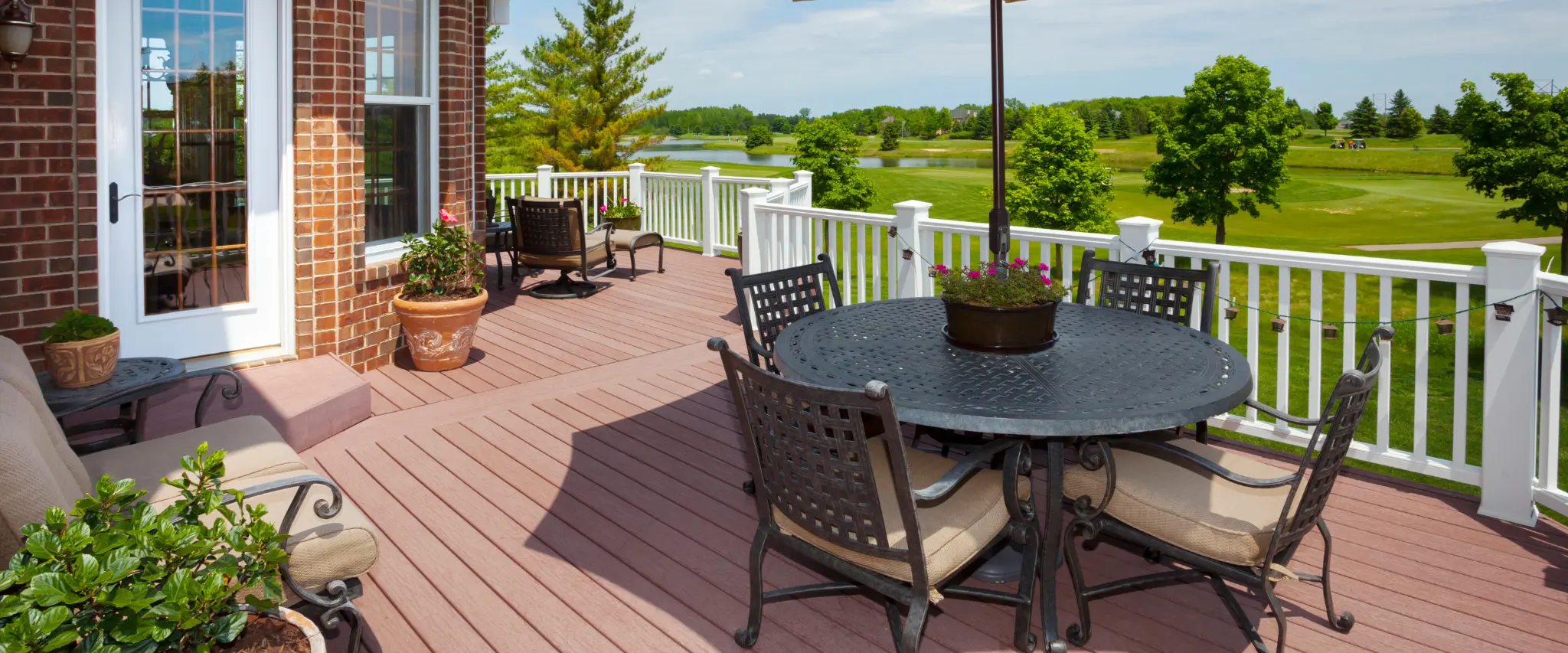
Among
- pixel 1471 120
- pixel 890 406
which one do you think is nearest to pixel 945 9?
pixel 1471 120

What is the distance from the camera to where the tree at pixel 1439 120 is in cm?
4481

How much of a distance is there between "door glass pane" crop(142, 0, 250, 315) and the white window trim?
0.78 meters

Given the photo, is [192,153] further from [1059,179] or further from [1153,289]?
[1059,179]

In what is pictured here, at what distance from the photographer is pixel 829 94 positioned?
53469 millimetres

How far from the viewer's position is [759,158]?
157 ft

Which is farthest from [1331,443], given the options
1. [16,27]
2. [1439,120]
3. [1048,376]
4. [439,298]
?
[1439,120]

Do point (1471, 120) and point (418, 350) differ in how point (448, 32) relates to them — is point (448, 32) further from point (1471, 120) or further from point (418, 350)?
point (1471, 120)

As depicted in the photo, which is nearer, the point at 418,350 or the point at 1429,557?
the point at 1429,557

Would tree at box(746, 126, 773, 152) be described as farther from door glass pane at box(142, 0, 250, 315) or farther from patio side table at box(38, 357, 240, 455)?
patio side table at box(38, 357, 240, 455)

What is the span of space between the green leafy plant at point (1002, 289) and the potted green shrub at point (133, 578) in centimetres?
192

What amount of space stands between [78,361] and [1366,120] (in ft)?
180

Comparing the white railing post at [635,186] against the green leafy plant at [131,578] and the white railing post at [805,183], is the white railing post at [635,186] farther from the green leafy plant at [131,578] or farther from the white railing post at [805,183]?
the green leafy plant at [131,578]

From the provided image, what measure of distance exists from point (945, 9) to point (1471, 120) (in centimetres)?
3412

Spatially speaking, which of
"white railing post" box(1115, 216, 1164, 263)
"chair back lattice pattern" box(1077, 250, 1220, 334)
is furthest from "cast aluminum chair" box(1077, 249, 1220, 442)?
"white railing post" box(1115, 216, 1164, 263)
